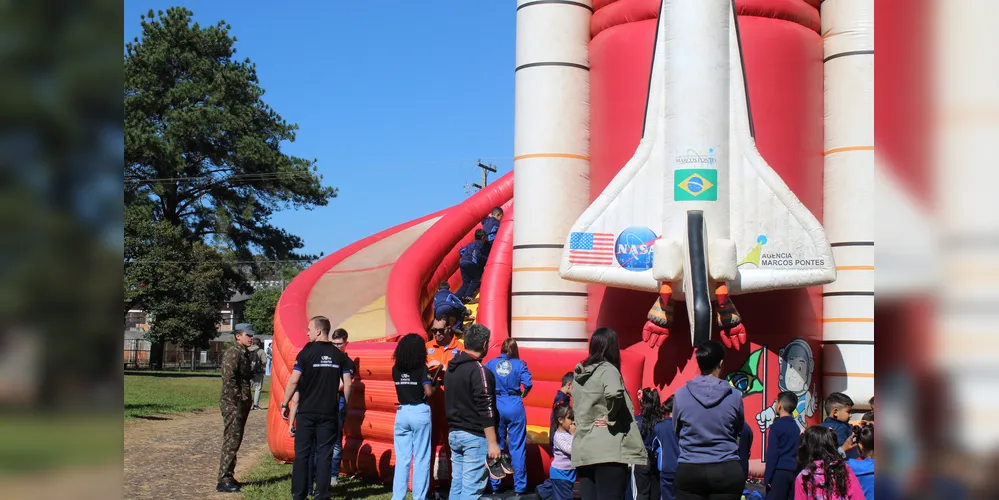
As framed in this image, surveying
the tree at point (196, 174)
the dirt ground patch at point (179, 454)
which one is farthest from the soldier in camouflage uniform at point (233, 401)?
the tree at point (196, 174)

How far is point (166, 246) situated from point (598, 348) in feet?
118

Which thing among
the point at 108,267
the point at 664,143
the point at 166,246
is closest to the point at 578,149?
the point at 664,143

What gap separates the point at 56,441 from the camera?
1041 mm

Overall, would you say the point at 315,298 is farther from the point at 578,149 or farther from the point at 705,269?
the point at 705,269

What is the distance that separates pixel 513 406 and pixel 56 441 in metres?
7.92

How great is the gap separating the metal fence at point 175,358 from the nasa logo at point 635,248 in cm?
3755

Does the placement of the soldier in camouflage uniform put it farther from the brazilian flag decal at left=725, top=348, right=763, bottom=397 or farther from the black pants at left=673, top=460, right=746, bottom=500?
the brazilian flag decal at left=725, top=348, right=763, bottom=397

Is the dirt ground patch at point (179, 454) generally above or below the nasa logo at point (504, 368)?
below

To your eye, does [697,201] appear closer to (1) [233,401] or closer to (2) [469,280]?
(2) [469,280]

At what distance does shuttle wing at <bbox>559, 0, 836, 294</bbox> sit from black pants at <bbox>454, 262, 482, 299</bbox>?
154 inches

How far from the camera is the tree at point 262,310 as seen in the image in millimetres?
53750

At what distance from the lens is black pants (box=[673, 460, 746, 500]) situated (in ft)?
18.8

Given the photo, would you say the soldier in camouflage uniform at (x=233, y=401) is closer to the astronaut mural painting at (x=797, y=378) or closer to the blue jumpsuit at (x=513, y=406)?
the blue jumpsuit at (x=513, y=406)

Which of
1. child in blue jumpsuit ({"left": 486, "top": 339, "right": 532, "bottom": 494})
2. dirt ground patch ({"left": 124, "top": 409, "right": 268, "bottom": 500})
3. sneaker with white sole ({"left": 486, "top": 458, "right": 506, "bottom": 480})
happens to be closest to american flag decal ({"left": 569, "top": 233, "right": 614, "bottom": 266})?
child in blue jumpsuit ({"left": 486, "top": 339, "right": 532, "bottom": 494})
